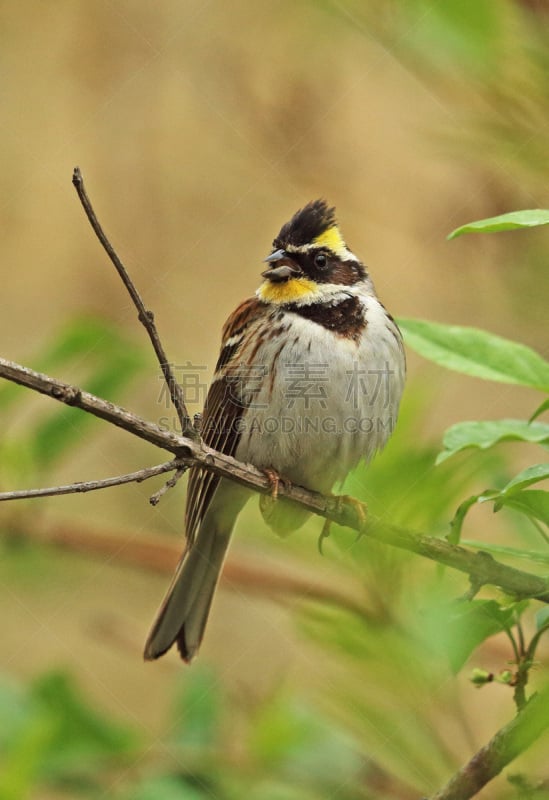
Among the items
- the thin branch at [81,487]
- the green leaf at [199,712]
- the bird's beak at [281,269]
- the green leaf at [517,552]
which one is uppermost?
the bird's beak at [281,269]

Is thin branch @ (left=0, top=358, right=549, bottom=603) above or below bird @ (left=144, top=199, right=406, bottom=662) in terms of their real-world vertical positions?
below

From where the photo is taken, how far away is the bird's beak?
3217mm

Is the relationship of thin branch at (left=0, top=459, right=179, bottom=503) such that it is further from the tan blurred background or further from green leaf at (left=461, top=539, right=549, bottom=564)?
the tan blurred background

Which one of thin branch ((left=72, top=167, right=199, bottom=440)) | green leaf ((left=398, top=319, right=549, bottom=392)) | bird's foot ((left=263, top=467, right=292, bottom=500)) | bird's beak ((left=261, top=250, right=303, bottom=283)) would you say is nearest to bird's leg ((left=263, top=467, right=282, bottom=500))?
bird's foot ((left=263, top=467, right=292, bottom=500))

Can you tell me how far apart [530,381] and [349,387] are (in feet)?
5.52

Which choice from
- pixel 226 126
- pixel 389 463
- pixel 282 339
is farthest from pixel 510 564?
pixel 226 126

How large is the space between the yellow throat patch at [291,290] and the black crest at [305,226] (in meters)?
0.11

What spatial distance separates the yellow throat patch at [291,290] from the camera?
3.24 metres

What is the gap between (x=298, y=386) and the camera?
3.10 meters

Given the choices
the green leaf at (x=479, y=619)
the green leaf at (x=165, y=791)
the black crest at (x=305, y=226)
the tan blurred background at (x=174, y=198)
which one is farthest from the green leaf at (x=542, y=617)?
the tan blurred background at (x=174, y=198)

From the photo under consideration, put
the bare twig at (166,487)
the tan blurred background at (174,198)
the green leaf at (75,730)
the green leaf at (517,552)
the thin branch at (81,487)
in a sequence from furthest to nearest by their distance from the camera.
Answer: the tan blurred background at (174,198) → the green leaf at (75,730) → the bare twig at (166,487) → the thin branch at (81,487) → the green leaf at (517,552)

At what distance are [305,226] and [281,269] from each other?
0.14 m

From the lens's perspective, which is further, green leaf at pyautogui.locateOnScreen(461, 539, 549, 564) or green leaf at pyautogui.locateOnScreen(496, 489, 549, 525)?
green leaf at pyautogui.locateOnScreen(496, 489, 549, 525)

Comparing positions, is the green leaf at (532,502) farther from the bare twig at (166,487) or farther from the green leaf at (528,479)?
the bare twig at (166,487)
